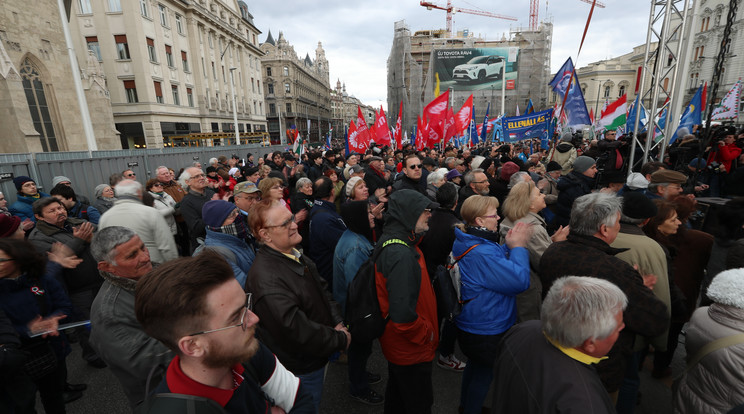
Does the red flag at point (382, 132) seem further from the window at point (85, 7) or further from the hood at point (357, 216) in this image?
the window at point (85, 7)

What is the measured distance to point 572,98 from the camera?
23.6 ft

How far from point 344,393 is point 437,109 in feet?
29.5

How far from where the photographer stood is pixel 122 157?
30.3ft

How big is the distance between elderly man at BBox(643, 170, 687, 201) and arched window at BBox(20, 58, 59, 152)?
763 inches

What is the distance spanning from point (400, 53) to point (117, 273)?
144 ft

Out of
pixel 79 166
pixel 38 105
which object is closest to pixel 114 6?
pixel 38 105

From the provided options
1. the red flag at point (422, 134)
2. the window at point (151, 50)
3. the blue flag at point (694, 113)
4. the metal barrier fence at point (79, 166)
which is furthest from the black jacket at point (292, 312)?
the window at point (151, 50)

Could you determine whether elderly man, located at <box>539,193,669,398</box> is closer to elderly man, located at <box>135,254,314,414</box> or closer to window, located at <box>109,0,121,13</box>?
elderly man, located at <box>135,254,314,414</box>

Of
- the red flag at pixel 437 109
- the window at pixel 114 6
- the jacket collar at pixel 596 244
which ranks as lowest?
the jacket collar at pixel 596 244

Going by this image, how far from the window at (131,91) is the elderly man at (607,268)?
30.3m

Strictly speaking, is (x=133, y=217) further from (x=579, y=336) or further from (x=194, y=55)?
(x=194, y=55)

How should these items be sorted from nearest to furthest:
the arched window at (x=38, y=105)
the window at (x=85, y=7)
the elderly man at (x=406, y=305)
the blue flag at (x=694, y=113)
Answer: the elderly man at (x=406, y=305), the blue flag at (x=694, y=113), the arched window at (x=38, y=105), the window at (x=85, y=7)

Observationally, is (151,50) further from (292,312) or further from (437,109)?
(292,312)

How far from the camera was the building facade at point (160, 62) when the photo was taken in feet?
75.9
